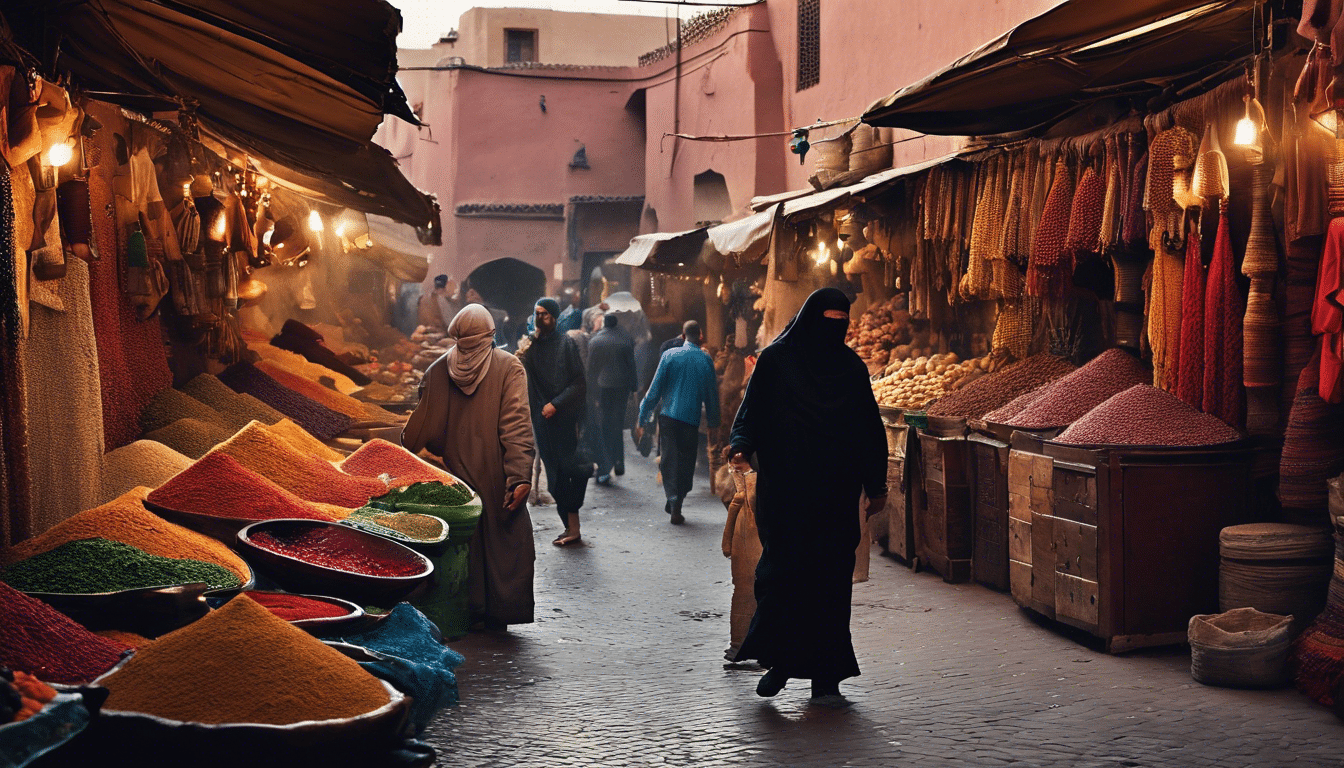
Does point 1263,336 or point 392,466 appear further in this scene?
point 392,466

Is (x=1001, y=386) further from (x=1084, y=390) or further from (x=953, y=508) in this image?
(x=1084, y=390)

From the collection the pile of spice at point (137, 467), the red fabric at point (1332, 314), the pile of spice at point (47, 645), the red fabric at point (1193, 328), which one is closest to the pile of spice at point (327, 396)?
the pile of spice at point (137, 467)

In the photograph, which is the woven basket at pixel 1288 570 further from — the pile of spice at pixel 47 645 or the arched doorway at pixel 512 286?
the arched doorway at pixel 512 286

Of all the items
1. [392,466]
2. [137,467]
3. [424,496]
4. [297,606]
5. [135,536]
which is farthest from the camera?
[392,466]

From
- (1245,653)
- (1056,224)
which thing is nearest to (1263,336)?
(1245,653)

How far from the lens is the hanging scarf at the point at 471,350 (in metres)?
6.82

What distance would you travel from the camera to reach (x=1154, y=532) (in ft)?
19.7

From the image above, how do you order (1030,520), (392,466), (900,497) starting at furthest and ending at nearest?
(900,497)
(1030,520)
(392,466)

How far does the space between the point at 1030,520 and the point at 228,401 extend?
15.4 ft

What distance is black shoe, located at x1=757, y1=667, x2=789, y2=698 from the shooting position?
5.36 meters

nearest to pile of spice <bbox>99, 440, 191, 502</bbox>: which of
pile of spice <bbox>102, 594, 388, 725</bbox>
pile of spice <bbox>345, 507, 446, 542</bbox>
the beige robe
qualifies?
pile of spice <bbox>345, 507, 446, 542</bbox>

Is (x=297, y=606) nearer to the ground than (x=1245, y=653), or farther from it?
farther from it

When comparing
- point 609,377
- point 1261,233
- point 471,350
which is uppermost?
point 1261,233

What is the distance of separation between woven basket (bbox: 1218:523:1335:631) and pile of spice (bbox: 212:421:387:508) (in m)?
3.81
